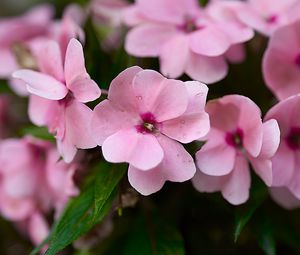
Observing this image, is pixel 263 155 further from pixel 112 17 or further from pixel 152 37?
pixel 112 17

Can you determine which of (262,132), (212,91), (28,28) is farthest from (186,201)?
(28,28)

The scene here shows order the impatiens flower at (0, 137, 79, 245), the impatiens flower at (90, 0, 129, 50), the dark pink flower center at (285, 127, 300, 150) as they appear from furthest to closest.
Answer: the impatiens flower at (90, 0, 129, 50) → the impatiens flower at (0, 137, 79, 245) → the dark pink flower center at (285, 127, 300, 150)

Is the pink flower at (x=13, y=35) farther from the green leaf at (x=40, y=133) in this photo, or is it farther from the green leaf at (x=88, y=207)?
the green leaf at (x=88, y=207)

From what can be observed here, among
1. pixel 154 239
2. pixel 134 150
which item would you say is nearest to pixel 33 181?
pixel 154 239

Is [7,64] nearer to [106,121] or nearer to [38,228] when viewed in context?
[38,228]

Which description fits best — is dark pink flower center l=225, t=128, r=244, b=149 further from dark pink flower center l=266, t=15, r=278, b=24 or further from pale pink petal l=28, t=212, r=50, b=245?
pale pink petal l=28, t=212, r=50, b=245

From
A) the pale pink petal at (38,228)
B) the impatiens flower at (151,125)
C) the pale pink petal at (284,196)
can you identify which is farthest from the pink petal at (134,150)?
the pale pink petal at (38,228)

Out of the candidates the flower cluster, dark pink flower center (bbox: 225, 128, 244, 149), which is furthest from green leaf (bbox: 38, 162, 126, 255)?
dark pink flower center (bbox: 225, 128, 244, 149)
